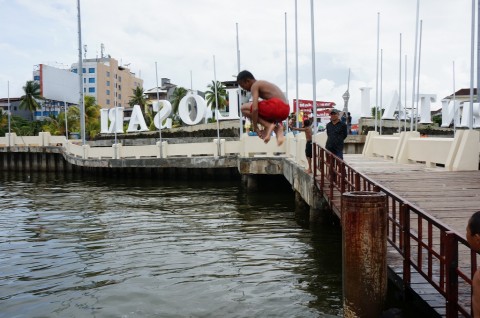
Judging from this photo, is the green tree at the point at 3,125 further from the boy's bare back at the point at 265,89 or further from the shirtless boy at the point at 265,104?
the boy's bare back at the point at 265,89

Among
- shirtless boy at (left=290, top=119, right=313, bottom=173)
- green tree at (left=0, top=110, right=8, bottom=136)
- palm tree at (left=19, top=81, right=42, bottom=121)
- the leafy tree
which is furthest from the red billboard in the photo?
palm tree at (left=19, top=81, right=42, bottom=121)

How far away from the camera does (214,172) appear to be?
30.5 meters

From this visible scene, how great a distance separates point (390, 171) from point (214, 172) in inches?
670

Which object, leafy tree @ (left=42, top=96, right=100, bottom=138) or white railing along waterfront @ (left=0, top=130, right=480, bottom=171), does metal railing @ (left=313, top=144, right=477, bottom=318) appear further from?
leafy tree @ (left=42, top=96, right=100, bottom=138)

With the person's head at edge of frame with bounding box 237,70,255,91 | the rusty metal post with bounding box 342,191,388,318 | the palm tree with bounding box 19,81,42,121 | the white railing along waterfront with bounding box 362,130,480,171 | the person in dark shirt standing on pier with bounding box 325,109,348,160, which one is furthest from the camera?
the palm tree with bounding box 19,81,42,121

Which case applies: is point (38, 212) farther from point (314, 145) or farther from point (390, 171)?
point (390, 171)

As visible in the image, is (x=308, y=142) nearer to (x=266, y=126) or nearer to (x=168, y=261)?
(x=168, y=261)

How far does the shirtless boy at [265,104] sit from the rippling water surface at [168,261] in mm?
2945

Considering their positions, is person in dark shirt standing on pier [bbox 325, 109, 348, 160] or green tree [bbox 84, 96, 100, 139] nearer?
person in dark shirt standing on pier [bbox 325, 109, 348, 160]

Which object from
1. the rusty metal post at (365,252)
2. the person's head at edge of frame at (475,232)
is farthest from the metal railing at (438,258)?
the person's head at edge of frame at (475,232)

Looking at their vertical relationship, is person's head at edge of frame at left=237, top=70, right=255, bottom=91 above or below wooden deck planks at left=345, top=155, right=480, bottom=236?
above

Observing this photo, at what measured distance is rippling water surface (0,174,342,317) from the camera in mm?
8305

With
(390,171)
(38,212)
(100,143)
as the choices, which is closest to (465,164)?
(390,171)

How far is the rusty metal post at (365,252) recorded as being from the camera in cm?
582
